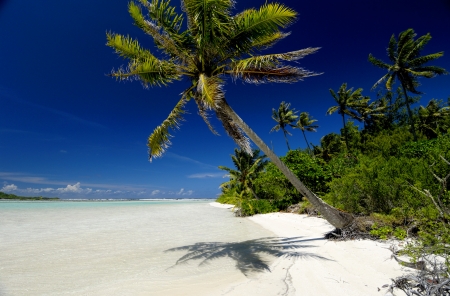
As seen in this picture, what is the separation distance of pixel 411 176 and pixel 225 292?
6960mm

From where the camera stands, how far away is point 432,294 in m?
2.40

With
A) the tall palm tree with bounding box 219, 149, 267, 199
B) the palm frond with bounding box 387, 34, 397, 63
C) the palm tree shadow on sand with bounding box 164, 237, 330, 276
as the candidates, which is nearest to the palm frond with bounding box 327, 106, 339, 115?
the palm frond with bounding box 387, 34, 397, 63

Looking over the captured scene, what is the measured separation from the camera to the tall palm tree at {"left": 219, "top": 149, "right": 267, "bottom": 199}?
2438 cm

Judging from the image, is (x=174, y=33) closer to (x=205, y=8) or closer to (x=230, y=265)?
(x=205, y=8)

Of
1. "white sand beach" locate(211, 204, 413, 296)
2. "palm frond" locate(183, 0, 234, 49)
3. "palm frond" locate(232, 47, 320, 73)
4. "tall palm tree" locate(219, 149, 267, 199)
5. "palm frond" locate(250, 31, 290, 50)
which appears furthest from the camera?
"tall palm tree" locate(219, 149, 267, 199)

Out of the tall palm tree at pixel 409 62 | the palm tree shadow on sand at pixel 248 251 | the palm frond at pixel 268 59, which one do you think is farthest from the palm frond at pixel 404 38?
the palm tree shadow on sand at pixel 248 251

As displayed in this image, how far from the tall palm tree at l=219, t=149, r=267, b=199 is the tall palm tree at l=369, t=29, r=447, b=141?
14342 millimetres

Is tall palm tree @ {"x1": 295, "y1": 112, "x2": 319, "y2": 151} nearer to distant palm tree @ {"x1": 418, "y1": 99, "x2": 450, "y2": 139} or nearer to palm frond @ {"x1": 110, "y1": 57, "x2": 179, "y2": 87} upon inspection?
distant palm tree @ {"x1": 418, "y1": 99, "x2": 450, "y2": 139}

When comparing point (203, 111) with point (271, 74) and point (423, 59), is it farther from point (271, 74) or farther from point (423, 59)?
point (423, 59)

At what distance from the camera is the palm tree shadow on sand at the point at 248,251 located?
209 inches

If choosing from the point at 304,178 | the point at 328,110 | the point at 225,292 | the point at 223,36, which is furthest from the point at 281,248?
the point at 328,110

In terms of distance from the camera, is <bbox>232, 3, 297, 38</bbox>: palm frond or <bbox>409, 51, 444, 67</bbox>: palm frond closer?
<bbox>232, 3, 297, 38</bbox>: palm frond

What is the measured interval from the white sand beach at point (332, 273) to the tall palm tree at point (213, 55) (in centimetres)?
122

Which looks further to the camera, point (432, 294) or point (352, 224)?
point (352, 224)
